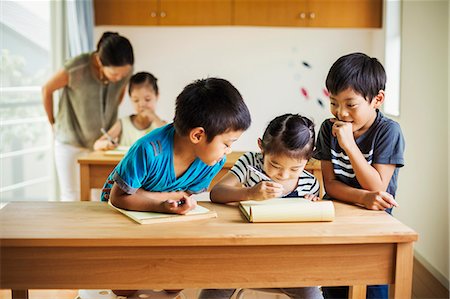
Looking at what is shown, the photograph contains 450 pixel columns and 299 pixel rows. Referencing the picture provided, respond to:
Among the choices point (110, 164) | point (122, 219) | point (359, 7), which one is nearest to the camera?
point (122, 219)

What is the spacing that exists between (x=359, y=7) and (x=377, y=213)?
3.33 meters

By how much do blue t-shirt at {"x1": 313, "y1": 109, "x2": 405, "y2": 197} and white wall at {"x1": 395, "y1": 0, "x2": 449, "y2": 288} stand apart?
55.5 inches

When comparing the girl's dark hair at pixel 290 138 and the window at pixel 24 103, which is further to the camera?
the window at pixel 24 103

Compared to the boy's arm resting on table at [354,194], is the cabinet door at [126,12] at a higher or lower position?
higher

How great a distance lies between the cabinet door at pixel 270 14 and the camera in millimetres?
5133

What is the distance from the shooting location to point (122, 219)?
1959 mm

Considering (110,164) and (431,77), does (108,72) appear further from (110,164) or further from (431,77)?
(431,77)

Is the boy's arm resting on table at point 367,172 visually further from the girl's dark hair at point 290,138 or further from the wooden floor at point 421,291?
the wooden floor at point 421,291

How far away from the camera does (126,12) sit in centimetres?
515

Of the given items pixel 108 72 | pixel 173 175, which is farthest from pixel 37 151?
pixel 173 175

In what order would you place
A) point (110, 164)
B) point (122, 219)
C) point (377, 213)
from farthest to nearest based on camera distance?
point (110, 164) → point (377, 213) → point (122, 219)

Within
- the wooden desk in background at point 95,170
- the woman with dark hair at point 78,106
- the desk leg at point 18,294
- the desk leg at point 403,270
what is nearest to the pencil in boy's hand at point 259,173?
the desk leg at point 403,270

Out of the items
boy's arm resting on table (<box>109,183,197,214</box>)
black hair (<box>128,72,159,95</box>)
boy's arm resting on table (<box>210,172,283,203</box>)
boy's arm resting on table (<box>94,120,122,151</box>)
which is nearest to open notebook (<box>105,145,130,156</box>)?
boy's arm resting on table (<box>94,120,122,151</box>)

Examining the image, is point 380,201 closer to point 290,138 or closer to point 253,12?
point 290,138
